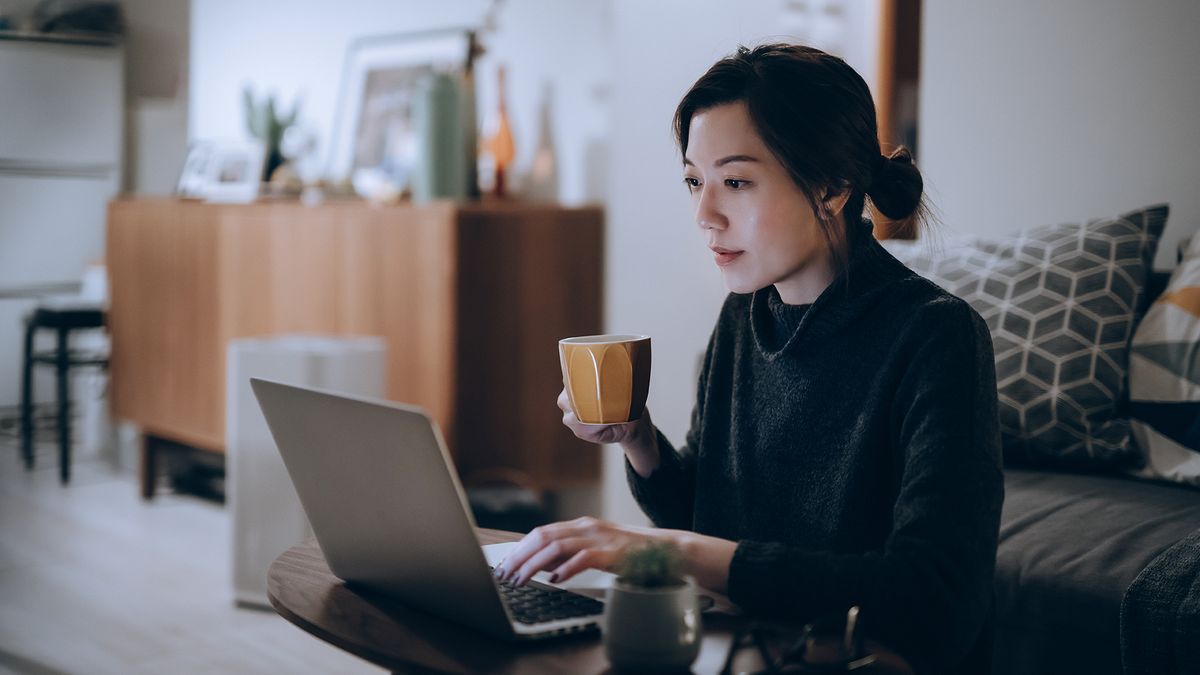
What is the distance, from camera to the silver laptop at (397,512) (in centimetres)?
84

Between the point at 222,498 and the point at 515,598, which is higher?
the point at 515,598

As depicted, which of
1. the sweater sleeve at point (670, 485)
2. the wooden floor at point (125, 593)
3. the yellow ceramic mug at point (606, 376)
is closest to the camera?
the yellow ceramic mug at point (606, 376)

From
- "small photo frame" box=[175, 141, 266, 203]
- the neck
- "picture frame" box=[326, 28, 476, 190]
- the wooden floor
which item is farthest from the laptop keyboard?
"small photo frame" box=[175, 141, 266, 203]

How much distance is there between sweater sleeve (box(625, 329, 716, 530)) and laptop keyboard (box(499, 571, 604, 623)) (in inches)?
11.1

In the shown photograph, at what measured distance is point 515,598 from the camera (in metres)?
0.96

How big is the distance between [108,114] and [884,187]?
184 inches

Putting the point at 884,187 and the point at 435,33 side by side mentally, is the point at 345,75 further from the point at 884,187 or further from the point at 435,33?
the point at 884,187

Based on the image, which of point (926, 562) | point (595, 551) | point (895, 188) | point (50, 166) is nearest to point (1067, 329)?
point (895, 188)

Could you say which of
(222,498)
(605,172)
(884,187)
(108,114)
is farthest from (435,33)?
(884,187)

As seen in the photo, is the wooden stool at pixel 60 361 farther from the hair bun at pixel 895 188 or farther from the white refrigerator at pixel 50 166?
the hair bun at pixel 895 188

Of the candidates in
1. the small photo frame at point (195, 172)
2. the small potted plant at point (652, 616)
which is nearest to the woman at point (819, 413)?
the small potted plant at point (652, 616)

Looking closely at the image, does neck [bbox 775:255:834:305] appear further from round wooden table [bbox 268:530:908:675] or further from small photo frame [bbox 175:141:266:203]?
small photo frame [bbox 175:141:266:203]

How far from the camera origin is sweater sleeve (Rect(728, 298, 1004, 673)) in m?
0.90

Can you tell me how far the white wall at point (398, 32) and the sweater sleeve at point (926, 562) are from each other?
2464 mm
